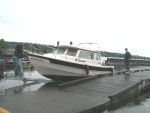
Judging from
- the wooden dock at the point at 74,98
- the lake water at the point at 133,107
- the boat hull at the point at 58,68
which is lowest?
the lake water at the point at 133,107

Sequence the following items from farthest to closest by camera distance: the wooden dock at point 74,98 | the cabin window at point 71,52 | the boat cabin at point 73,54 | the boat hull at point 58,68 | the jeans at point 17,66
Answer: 1. the cabin window at point 71,52
2. the boat cabin at point 73,54
3. the boat hull at point 58,68
4. the jeans at point 17,66
5. the wooden dock at point 74,98

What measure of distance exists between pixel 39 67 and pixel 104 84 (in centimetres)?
431

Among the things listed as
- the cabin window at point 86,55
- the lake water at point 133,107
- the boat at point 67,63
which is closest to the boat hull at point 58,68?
the boat at point 67,63

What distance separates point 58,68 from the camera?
16312mm

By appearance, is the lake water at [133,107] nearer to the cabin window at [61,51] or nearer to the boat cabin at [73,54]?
the boat cabin at [73,54]

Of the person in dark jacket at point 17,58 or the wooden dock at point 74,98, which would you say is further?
the person in dark jacket at point 17,58

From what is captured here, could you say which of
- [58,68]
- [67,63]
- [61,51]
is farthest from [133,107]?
[61,51]

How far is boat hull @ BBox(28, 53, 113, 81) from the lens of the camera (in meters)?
16.1

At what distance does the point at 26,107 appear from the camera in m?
8.47

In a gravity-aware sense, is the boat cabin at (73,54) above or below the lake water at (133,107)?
above

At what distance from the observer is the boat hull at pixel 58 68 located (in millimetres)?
16094

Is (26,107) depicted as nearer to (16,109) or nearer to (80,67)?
(16,109)

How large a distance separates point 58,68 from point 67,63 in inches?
25.5

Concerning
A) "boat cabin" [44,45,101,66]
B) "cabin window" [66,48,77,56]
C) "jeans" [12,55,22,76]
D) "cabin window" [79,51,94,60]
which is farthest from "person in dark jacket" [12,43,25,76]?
"cabin window" [79,51,94,60]
